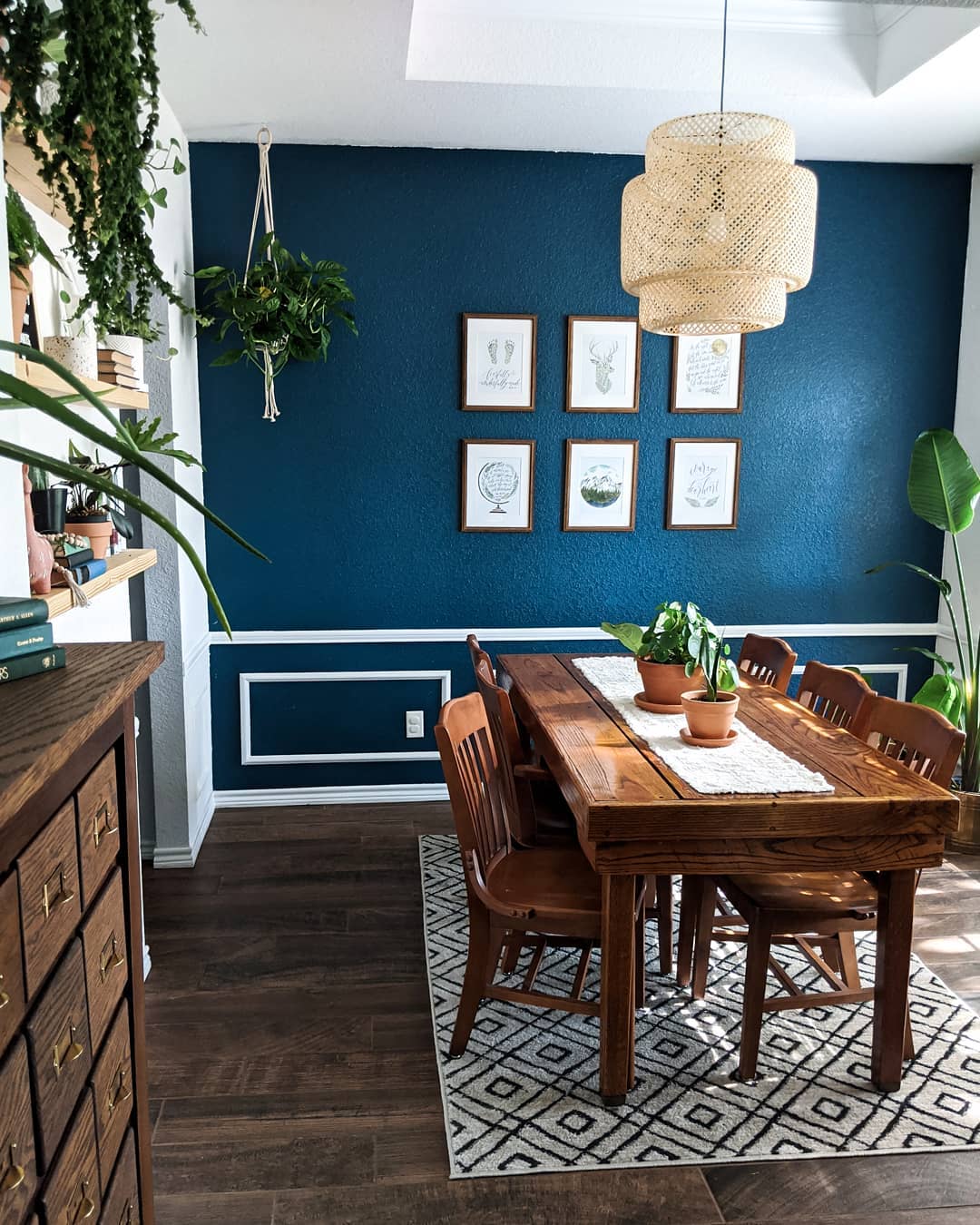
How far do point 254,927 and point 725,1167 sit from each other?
66.3 inches

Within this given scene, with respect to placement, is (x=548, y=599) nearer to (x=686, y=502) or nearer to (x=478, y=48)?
(x=686, y=502)

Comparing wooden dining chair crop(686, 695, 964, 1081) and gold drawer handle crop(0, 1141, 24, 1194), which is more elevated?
gold drawer handle crop(0, 1141, 24, 1194)

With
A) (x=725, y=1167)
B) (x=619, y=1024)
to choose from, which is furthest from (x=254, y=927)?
(x=725, y=1167)

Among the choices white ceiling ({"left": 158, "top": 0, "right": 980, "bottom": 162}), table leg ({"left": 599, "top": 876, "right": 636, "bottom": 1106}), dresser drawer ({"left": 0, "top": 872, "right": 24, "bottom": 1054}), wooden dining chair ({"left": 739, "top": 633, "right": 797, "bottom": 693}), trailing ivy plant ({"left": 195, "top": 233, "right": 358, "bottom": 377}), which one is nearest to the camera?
dresser drawer ({"left": 0, "top": 872, "right": 24, "bottom": 1054})

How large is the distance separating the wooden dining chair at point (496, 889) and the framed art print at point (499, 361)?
6.20 ft

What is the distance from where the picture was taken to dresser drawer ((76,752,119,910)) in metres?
1.14

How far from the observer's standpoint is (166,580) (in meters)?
3.69

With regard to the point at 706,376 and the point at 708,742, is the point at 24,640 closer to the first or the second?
the point at 708,742

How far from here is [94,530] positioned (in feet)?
8.02

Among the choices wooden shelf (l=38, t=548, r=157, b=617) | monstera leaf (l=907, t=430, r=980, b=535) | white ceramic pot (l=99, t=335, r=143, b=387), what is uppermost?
white ceramic pot (l=99, t=335, r=143, b=387)

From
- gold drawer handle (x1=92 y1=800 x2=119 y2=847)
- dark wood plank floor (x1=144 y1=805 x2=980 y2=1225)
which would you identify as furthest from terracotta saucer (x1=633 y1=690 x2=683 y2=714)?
gold drawer handle (x1=92 y1=800 x2=119 y2=847)

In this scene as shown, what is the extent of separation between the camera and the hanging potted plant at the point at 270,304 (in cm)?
383

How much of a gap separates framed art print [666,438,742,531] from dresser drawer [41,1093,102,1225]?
362 cm

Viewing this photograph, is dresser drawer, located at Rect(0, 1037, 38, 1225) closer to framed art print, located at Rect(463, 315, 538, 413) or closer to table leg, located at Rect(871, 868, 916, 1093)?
table leg, located at Rect(871, 868, 916, 1093)
